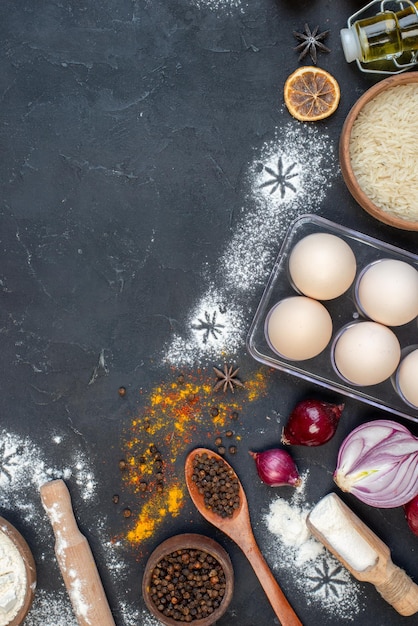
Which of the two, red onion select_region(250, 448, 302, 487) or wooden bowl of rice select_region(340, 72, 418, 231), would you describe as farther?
red onion select_region(250, 448, 302, 487)

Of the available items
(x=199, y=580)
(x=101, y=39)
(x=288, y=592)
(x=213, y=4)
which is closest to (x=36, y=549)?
(x=199, y=580)

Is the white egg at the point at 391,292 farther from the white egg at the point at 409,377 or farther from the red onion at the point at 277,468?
Result: the red onion at the point at 277,468

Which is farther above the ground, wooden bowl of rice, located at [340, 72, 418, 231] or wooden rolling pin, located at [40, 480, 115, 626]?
wooden bowl of rice, located at [340, 72, 418, 231]

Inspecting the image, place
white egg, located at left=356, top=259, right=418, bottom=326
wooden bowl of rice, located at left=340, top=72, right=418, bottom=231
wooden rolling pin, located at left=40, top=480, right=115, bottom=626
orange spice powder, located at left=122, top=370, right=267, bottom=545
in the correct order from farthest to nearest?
1. orange spice powder, located at left=122, top=370, right=267, bottom=545
2. wooden rolling pin, located at left=40, top=480, right=115, bottom=626
3. wooden bowl of rice, located at left=340, top=72, right=418, bottom=231
4. white egg, located at left=356, top=259, right=418, bottom=326

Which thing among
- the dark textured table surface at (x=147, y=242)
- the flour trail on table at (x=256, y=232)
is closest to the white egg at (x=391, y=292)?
the dark textured table surface at (x=147, y=242)

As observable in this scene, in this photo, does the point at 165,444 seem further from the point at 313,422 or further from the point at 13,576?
the point at 13,576

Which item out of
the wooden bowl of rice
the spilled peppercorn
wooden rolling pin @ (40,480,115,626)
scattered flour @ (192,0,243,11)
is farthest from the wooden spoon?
scattered flour @ (192,0,243,11)

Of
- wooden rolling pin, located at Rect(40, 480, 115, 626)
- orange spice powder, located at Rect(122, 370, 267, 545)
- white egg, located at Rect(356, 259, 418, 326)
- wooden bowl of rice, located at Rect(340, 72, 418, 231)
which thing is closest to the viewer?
white egg, located at Rect(356, 259, 418, 326)

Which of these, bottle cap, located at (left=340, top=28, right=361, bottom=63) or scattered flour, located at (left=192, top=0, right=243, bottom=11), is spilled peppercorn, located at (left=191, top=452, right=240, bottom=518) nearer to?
bottle cap, located at (left=340, top=28, right=361, bottom=63)

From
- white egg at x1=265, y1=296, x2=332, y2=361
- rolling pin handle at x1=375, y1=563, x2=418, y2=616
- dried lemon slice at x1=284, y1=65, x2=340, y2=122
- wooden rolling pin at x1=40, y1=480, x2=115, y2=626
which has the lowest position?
rolling pin handle at x1=375, y1=563, x2=418, y2=616
